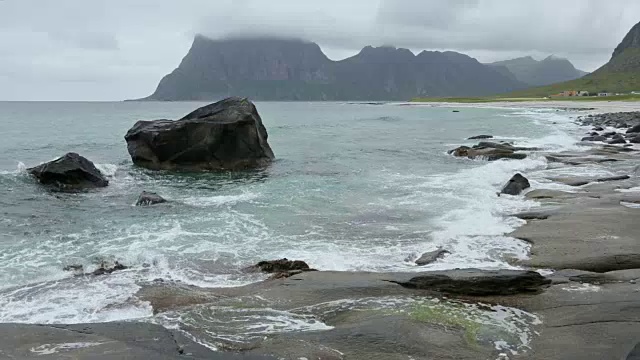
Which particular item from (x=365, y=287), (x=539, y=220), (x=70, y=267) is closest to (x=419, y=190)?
(x=539, y=220)

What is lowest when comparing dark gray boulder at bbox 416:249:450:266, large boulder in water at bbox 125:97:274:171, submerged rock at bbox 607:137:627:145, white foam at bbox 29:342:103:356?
dark gray boulder at bbox 416:249:450:266

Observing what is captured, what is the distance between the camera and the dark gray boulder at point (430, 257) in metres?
14.6

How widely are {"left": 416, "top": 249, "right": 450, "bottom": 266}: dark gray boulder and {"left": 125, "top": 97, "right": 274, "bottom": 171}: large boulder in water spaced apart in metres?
23.5

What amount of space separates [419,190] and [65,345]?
70.2ft

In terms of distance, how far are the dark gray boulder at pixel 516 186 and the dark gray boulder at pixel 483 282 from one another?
1339 centimetres

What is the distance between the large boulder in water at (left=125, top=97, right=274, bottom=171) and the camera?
3612 centimetres

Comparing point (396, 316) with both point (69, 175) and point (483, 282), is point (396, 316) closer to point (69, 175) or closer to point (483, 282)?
point (483, 282)

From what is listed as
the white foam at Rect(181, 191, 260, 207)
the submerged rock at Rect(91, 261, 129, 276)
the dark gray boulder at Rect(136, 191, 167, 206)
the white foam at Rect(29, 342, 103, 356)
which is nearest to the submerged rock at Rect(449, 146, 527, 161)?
the white foam at Rect(181, 191, 260, 207)

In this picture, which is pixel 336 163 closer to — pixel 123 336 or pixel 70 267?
pixel 70 267

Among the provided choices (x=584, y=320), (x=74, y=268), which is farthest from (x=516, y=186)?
(x=74, y=268)

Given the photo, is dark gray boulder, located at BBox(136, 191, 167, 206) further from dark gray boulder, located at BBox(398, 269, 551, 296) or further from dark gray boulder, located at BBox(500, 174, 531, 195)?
dark gray boulder, located at BBox(500, 174, 531, 195)

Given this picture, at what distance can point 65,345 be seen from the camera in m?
8.62

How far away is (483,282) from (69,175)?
24777 millimetres

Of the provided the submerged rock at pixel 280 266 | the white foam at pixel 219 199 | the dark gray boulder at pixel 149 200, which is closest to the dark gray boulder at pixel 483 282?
the submerged rock at pixel 280 266
